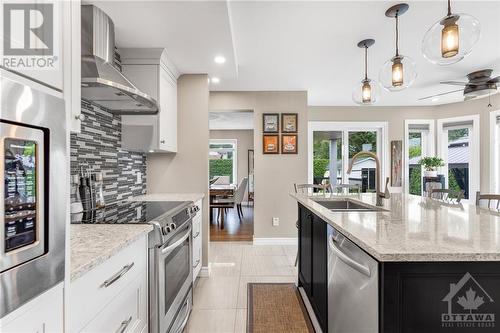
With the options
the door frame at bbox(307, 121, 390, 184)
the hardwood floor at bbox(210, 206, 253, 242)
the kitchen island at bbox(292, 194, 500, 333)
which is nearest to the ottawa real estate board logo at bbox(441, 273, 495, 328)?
the kitchen island at bbox(292, 194, 500, 333)

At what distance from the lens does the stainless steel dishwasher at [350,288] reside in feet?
3.53

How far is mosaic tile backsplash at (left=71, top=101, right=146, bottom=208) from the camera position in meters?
1.96

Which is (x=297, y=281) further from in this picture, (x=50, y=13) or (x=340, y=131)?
(x=340, y=131)

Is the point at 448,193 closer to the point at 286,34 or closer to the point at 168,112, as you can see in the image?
the point at 286,34

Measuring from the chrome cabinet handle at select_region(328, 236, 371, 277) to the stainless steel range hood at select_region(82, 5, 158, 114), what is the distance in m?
1.58

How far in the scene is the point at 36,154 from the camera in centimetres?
56

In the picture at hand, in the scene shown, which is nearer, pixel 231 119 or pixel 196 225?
pixel 196 225

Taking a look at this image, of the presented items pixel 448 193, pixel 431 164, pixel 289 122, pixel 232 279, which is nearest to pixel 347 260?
pixel 232 279

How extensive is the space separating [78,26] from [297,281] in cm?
277

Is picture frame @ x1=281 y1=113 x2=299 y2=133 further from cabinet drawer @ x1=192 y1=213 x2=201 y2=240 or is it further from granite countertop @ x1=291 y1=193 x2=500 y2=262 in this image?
granite countertop @ x1=291 y1=193 x2=500 y2=262

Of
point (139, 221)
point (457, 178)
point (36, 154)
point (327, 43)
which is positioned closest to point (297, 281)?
point (139, 221)

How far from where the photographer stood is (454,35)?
5.25 feet

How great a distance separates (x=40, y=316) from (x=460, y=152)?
6928mm

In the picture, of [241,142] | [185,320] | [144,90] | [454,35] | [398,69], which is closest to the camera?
[454,35]
